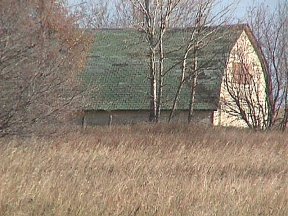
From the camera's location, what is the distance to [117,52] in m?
37.5

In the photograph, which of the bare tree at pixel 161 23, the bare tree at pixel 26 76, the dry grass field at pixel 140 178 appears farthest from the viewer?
the bare tree at pixel 161 23

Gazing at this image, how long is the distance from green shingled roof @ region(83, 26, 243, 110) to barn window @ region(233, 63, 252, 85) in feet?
2.86

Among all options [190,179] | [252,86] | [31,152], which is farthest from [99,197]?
[252,86]

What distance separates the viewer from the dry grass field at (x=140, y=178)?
7.46 metres

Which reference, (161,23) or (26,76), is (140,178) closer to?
(26,76)

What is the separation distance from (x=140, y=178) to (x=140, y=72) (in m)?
25.6

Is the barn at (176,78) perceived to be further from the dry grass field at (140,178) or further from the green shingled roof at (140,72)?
the dry grass field at (140,178)

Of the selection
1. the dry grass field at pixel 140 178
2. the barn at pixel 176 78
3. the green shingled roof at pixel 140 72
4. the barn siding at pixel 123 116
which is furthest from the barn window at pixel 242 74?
the dry grass field at pixel 140 178

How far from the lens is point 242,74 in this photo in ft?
Answer: 103

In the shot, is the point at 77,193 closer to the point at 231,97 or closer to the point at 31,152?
the point at 31,152

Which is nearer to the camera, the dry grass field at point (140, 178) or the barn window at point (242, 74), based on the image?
the dry grass field at point (140, 178)

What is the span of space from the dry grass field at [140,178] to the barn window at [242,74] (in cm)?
1456

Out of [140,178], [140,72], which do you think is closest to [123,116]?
[140,72]

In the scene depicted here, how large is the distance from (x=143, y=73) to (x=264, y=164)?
2247cm
